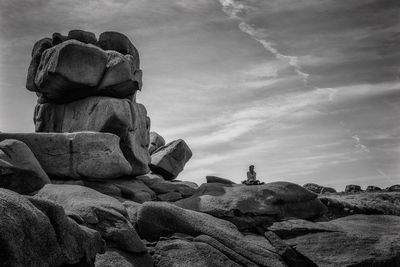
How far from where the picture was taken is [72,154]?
820 inches

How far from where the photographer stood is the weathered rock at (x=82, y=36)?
28.6 meters

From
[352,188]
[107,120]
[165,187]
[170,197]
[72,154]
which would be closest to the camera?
[72,154]

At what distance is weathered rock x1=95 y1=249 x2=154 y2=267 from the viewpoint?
35.8 ft

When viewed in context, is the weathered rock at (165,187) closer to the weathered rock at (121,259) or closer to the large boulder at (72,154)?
the large boulder at (72,154)

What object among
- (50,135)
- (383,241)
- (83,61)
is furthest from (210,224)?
(83,61)

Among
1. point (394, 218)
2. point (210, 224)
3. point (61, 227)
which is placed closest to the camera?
point (61, 227)

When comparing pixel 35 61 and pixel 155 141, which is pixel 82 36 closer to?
pixel 35 61

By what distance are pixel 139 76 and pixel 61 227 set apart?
21116 millimetres

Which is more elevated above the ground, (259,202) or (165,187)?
(165,187)

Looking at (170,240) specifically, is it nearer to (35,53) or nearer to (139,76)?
(139,76)

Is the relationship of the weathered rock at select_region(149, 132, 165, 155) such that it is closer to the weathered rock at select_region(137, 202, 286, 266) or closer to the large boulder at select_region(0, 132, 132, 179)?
the large boulder at select_region(0, 132, 132, 179)

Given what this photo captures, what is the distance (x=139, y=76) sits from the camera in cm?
2888

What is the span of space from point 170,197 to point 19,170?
371 inches

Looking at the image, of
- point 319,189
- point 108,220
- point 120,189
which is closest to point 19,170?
point 108,220
